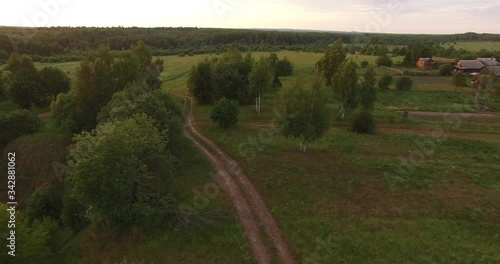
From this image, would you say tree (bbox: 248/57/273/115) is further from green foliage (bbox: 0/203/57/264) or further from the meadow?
green foliage (bbox: 0/203/57/264)

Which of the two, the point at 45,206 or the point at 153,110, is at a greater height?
the point at 153,110

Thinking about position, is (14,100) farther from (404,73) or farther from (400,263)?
(404,73)

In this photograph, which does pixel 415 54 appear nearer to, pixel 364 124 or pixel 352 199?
pixel 364 124

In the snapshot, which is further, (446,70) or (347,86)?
(446,70)

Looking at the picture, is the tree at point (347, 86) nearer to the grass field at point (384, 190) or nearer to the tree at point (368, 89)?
the tree at point (368, 89)

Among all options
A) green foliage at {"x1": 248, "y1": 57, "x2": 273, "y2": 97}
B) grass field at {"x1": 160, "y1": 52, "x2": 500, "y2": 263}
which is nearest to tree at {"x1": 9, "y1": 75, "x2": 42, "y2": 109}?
grass field at {"x1": 160, "y1": 52, "x2": 500, "y2": 263}

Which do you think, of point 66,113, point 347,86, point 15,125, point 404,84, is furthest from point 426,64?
point 15,125

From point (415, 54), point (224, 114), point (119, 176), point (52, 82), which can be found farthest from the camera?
point (415, 54)

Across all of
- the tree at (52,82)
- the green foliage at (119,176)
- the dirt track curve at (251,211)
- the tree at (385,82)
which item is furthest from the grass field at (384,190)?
the tree at (52,82)
